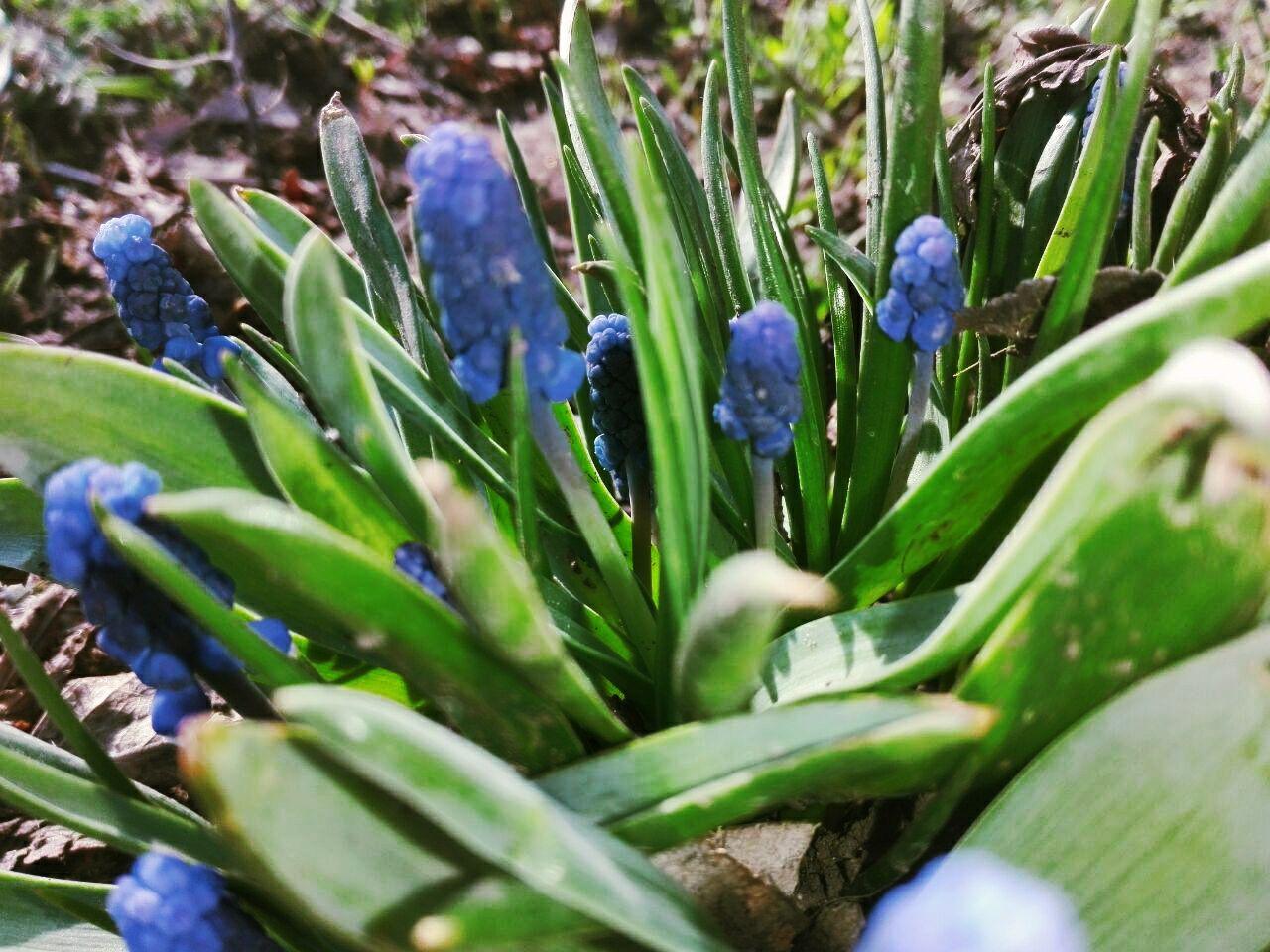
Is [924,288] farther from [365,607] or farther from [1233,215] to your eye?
[365,607]

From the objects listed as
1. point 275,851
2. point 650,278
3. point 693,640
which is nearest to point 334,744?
point 275,851

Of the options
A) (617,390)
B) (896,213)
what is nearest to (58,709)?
(617,390)

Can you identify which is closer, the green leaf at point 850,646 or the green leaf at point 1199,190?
the green leaf at point 850,646

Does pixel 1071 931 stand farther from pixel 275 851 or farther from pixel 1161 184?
pixel 1161 184

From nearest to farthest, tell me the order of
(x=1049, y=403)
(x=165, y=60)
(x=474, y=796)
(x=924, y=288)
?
(x=474, y=796), (x=1049, y=403), (x=924, y=288), (x=165, y=60)

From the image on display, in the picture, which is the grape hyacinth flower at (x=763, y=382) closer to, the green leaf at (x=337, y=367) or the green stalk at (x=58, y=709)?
the green leaf at (x=337, y=367)

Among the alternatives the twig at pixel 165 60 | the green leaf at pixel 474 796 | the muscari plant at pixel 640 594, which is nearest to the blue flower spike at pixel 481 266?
the muscari plant at pixel 640 594

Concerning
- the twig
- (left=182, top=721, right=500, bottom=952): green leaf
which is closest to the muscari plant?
(left=182, top=721, right=500, bottom=952): green leaf
